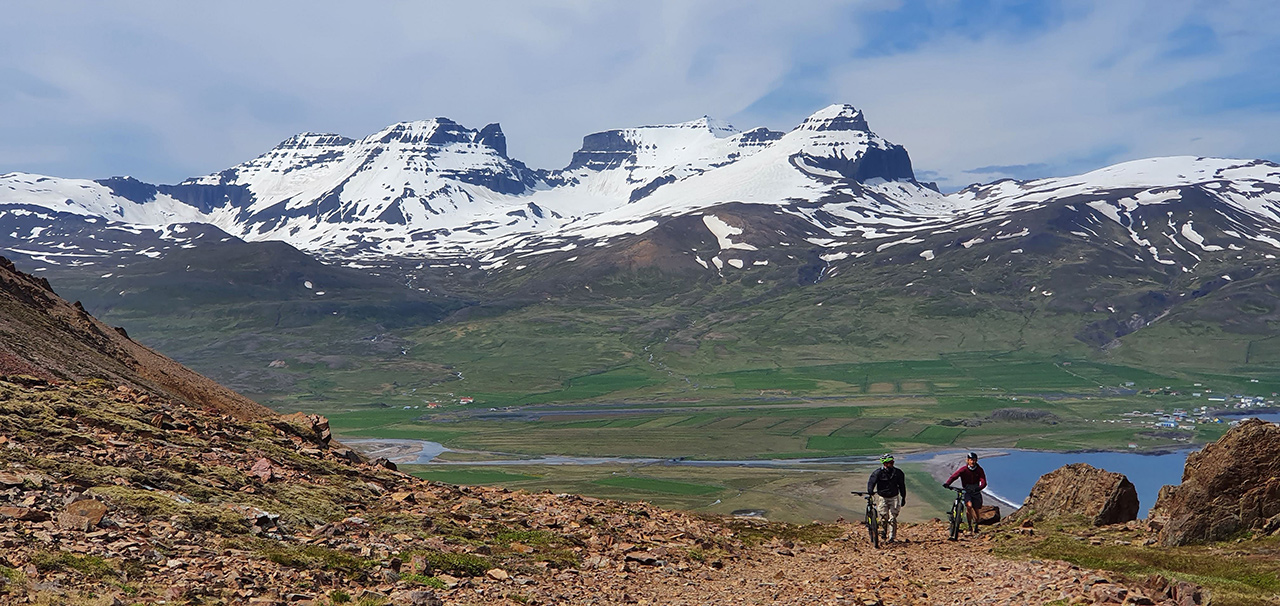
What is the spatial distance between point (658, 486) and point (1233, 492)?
144 m

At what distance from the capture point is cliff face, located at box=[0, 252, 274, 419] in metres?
36.1

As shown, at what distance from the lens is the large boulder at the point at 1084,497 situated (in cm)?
3456

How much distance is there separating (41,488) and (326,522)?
619cm

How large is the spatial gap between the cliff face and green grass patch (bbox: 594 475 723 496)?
11624 cm

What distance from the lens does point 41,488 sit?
19531 millimetres

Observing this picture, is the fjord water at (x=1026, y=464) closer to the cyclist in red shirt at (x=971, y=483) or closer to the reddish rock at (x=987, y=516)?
the reddish rock at (x=987, y=516)

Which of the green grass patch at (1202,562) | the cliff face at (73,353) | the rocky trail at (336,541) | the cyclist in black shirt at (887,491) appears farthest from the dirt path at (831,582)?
the cliff face at (73,353)

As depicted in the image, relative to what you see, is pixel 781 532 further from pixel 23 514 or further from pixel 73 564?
pixel 23 514

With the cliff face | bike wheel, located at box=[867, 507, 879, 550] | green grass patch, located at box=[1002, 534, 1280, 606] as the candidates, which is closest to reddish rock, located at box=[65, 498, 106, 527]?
the cliff face

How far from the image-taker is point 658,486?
16775cm

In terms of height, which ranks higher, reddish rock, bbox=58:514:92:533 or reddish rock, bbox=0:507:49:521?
reddish rock, bbox=0:507:49:521

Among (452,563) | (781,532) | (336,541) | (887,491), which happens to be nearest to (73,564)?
(336,541)

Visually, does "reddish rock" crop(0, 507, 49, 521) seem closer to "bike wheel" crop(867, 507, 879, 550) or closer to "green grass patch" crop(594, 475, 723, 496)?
"bike wheel" crop(867, 507, 879, 550)

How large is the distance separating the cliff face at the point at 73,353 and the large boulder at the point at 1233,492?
3689 centimetres
